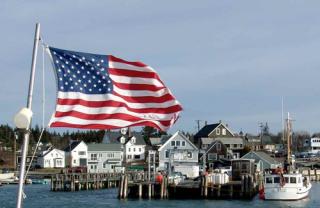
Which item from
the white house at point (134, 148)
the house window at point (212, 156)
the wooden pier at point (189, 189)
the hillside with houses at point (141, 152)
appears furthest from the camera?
the white house at point (134, 148)

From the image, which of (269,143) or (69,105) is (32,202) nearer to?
(69,105)

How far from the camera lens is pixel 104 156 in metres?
141

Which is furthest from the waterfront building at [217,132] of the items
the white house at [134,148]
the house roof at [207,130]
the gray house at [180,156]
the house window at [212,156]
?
the gray house at [180,156]

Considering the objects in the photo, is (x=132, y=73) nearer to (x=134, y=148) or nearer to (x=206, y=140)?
(x=206, y=140)

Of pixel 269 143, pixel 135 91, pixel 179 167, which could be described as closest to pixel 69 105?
pixel 135 91

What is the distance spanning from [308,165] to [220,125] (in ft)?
71.6

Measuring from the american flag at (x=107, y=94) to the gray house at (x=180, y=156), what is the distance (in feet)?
255

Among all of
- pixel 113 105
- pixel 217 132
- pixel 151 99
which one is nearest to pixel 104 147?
pixel 217 132

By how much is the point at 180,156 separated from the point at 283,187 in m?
44.2

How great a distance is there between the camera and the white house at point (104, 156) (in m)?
140

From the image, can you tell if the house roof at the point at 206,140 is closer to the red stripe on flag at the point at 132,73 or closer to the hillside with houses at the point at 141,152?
the hillside with houses at the point at 141,152

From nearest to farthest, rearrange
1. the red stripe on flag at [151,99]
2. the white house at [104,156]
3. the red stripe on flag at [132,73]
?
the red stripe on flag at [132,73], the red stripe on flag at [151,99], the white house at [104,156]

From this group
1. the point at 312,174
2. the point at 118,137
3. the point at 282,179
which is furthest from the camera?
the point at 118,137

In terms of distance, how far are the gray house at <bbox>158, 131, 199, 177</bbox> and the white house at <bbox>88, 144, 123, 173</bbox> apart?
25517 mm
